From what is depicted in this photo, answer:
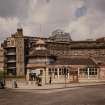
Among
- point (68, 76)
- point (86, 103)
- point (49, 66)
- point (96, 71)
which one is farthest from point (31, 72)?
point (86, 103)

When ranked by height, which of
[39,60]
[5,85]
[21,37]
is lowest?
[5,85]

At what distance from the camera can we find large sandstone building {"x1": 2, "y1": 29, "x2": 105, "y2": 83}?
67.8 metres

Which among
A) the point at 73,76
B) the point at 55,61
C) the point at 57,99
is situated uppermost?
the point at 55,61

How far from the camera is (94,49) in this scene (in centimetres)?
9388

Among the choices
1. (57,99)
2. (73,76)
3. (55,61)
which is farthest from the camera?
(55,61)

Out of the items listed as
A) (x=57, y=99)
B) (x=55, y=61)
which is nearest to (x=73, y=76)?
(x=55, y=61)

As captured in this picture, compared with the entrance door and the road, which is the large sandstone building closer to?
the entrance door

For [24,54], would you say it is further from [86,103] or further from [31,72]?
[86,103]

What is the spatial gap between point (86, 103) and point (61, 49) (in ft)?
220

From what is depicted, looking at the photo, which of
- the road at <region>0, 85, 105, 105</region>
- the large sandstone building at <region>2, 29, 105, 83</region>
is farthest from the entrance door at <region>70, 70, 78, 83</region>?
the road at <region>0, 85, 105, 105</region>

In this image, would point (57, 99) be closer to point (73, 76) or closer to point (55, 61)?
point (73, 76)

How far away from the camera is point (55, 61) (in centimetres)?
7569

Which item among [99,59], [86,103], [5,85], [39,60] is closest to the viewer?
[86,103]

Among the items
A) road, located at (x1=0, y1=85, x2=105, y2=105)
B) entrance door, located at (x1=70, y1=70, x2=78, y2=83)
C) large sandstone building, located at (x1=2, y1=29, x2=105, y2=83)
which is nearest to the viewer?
road, located at (x1=0, y1=85, x2=105, y2=105)
